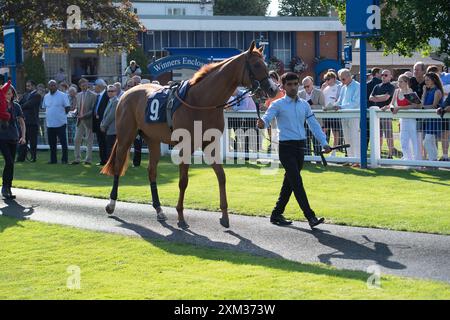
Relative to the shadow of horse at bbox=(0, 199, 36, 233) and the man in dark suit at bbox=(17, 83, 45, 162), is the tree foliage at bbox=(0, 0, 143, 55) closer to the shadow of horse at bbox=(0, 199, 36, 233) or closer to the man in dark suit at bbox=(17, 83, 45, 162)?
the man in dark suit at bbox=(17, 83, 45, 162)

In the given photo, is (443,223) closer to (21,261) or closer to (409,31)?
(21,261)

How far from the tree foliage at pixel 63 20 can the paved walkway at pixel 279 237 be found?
52.6ft

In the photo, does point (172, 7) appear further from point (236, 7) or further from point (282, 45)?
point (236, 7)

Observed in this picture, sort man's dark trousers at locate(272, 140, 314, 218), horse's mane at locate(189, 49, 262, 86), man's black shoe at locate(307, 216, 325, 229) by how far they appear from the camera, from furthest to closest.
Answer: horse's mane at locate(189, 49, 262, 86), man's dark trousers at locate(272, 140, 314, 218), man's black shoe at locate(307, 216, 325, 229)

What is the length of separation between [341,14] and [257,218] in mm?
9559

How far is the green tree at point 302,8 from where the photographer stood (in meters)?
75.3

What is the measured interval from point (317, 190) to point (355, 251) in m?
4.29

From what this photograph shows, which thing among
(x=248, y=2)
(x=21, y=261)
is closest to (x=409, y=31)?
(x=21, y=261)

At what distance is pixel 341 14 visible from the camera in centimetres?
1830

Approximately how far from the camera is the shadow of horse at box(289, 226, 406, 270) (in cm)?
747

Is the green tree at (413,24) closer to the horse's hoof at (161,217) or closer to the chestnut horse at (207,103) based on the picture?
the chestnut horse at (207,103)

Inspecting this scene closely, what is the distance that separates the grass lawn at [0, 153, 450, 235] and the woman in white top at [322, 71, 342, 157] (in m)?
0.72

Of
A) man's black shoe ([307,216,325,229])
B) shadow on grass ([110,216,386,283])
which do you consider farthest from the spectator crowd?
shadow on grass ([110,216,386,283])
